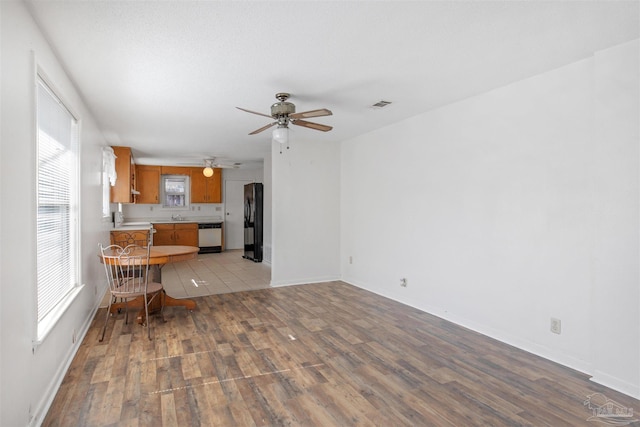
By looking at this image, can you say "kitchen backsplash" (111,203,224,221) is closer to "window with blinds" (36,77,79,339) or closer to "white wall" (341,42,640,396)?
"window with blinds" (36,77,79,339)

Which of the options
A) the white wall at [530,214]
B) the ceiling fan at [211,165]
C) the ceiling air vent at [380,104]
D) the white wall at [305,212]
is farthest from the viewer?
the ceiling fan at [211,165]

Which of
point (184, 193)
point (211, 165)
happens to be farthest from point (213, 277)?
point (184, 193)

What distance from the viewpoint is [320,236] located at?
591cm

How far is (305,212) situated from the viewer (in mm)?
5797

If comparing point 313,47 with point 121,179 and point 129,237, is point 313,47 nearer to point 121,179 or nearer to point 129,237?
point 129,237

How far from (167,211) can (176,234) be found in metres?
0.93

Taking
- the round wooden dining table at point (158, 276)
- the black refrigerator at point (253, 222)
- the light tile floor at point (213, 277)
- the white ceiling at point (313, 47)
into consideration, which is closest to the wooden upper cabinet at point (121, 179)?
the light tile floor at point (213, 277)

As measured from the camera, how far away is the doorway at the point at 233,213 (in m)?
9.95

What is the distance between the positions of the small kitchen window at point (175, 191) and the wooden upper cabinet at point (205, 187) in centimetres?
28

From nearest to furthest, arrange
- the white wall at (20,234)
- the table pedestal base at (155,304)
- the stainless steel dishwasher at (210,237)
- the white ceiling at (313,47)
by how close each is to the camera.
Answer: the white wall at (20,234), the white ceiling at (313,47), the table pedestal base at (155,304), the stainless steel dishwasher at (210,237)

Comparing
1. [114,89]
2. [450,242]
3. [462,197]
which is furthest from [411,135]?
[114,89]

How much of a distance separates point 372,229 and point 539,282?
8.25 feet

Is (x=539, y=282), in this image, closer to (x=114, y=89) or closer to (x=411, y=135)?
(x=411, y=135)

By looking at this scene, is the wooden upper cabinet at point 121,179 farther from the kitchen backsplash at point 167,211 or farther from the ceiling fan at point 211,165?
the kitchen backsplash at point 167,211
